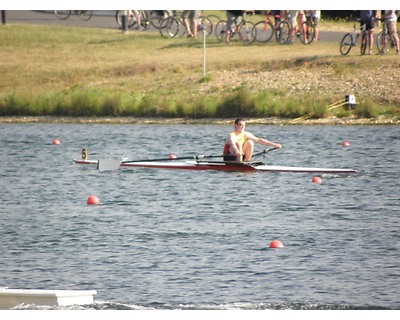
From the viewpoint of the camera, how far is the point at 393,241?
757 inches

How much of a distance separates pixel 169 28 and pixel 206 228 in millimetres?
25814

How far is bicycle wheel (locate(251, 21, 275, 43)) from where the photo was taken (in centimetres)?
4325

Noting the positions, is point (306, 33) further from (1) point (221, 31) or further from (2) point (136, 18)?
(2) point (136, 18)

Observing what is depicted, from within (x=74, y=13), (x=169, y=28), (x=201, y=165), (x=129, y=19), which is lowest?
(x=201, y=165)

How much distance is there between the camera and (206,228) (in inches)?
821

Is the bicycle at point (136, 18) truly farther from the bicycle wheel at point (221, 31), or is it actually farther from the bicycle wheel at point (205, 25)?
the bicycle wheel at point (221, 31)

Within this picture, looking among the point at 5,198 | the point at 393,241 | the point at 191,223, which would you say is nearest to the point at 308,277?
the point at 393,241

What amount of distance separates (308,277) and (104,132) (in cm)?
2043

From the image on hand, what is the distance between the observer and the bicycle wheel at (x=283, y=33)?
42.8 meters

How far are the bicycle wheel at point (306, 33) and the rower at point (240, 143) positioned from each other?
55.8ft

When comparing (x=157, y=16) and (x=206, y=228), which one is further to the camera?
(x=157, y=16)

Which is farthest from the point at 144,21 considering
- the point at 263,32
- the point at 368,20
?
the point at 368,20

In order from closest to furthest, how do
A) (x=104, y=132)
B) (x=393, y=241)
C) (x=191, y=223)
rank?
(x=393, y=241)
(x=191, y=223)
(x=104, y=132)
